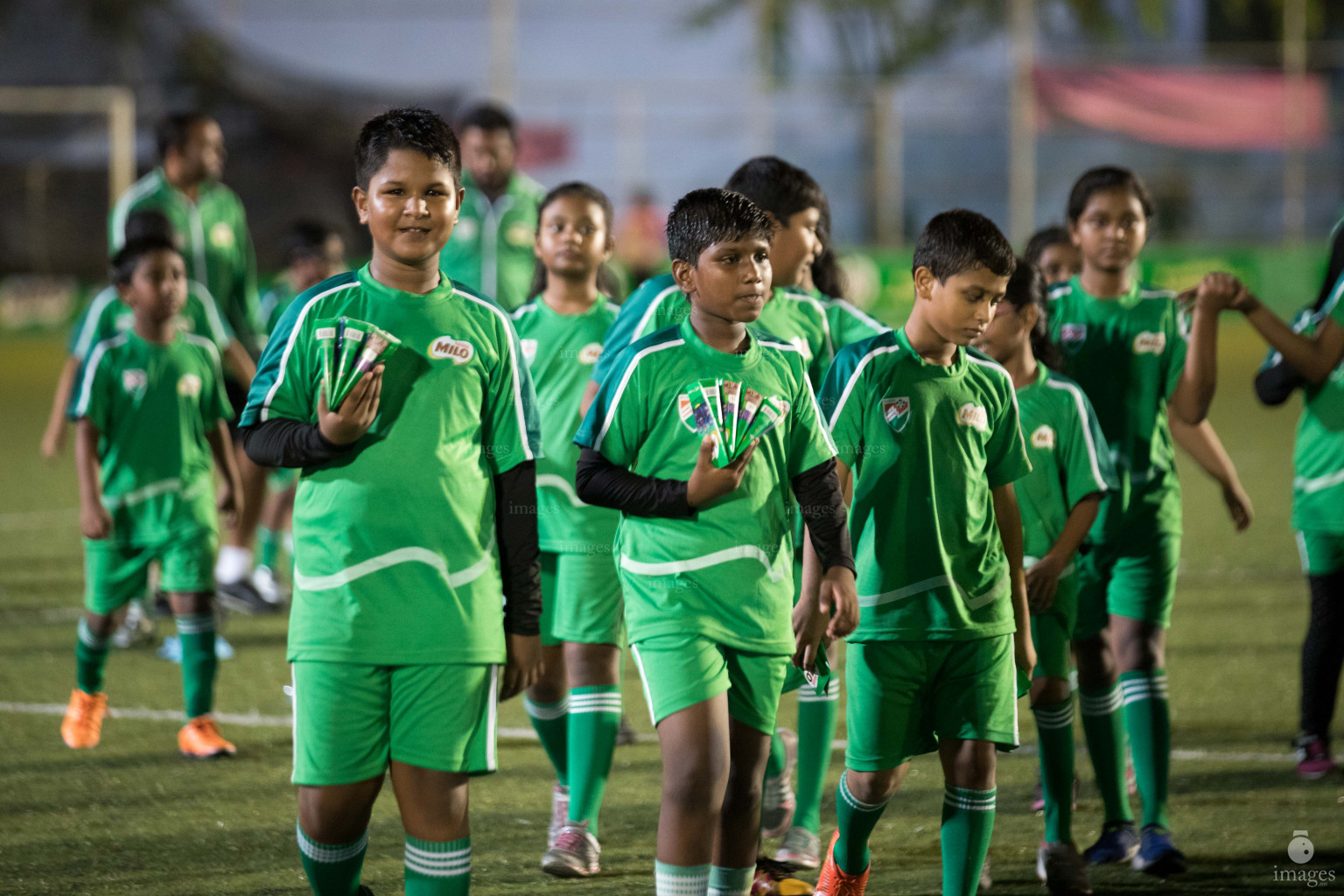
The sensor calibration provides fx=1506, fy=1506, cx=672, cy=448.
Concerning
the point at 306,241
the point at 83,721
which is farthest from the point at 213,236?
the point at 83,721

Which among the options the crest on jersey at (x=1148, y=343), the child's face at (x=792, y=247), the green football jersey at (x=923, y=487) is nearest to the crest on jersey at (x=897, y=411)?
the green football jersey at (x=923, y=487)

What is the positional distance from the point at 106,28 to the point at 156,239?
1915cm

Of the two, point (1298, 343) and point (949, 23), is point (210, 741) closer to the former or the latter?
point (1298, 343)

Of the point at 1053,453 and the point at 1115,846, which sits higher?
the point at 1053,453

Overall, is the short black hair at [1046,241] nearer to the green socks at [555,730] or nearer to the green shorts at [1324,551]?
the green shorts at [1324,551]

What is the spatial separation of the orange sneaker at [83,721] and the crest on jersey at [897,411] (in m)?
3.39

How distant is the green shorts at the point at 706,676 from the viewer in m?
3.18

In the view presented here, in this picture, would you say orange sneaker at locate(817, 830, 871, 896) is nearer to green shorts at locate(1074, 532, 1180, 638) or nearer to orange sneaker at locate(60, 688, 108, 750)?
green shorts at locate(1074, 532, 1180, 638)

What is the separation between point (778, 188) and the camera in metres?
4.18

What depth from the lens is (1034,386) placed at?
4168 mm

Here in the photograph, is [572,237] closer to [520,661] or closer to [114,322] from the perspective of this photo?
[520,661]

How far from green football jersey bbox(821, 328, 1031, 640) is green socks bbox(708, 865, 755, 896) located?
607 mm

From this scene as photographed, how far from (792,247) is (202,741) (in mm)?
2752

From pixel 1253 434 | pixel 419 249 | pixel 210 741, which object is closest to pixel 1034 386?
pixel 419 249
